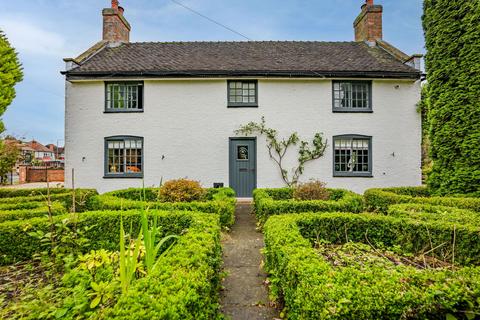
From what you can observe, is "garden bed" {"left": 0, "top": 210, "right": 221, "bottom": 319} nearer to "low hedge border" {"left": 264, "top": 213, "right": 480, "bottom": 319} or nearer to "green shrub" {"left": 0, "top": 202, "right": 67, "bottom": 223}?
"low hedge border" {"left": 264, "top": 213, "right": 480, "bottom": 319}

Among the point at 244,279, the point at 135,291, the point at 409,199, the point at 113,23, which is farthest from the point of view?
the point at 113,23

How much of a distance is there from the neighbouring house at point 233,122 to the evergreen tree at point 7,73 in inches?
72.3

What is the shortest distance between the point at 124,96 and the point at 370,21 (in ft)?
44.3

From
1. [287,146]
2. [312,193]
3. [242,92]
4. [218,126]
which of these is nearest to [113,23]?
[242,92]

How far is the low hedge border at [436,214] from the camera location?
449 centimetres

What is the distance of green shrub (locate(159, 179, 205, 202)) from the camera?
7164 millimetres

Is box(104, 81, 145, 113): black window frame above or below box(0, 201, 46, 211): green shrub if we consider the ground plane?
above

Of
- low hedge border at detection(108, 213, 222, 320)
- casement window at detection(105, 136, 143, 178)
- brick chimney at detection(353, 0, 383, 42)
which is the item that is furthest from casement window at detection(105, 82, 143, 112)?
brick chimney at detection(353, 0, 383, 42)

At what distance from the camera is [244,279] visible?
3879 mm

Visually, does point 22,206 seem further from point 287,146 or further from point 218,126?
point 287,146

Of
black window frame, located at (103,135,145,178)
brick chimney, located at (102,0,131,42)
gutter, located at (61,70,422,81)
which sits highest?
brick chimney, located at (102,0,131,42)

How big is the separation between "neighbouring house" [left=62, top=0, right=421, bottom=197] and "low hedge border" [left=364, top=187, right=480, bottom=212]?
2.36 m

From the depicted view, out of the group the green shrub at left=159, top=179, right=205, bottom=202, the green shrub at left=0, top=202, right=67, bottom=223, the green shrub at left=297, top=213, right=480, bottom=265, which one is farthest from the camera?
the green shrub at left=159, top=179, right=205, bottom=202

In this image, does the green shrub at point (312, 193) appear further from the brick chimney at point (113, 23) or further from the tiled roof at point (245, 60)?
the brick chimney at point (113, 23)
